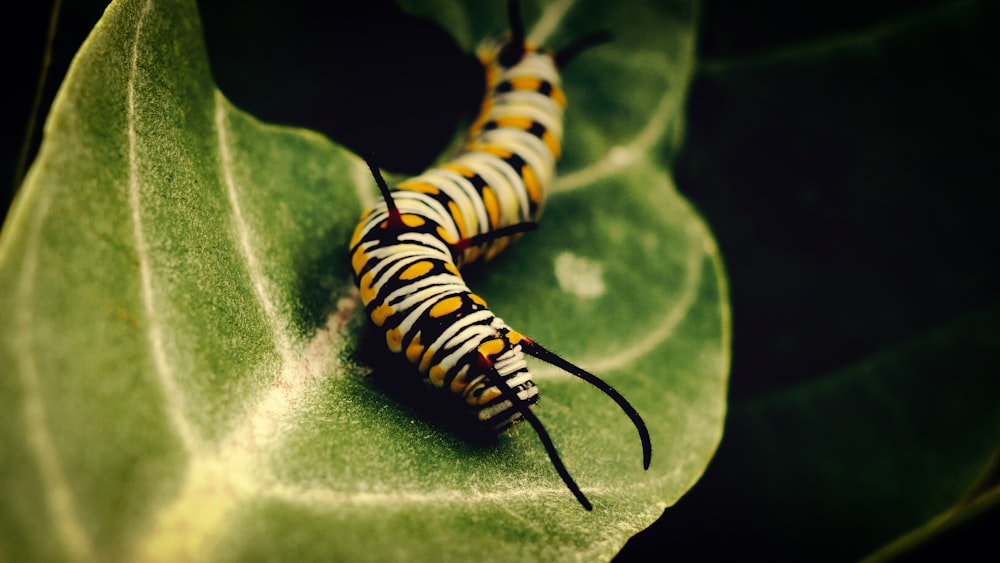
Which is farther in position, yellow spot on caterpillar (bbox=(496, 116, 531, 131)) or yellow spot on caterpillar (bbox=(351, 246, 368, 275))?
yellow spot on caterpillar (bbox=(496, 116, 531, 131))

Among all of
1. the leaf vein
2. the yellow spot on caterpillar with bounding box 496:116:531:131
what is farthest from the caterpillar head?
the yellow spot on caterpillar with bounding box 496:116:531:131

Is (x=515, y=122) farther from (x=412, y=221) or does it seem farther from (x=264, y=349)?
(x=264, y=349)

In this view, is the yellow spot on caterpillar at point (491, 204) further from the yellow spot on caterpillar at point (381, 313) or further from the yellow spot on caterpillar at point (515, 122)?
the yellow spot on caterpillar at point (381, 313)

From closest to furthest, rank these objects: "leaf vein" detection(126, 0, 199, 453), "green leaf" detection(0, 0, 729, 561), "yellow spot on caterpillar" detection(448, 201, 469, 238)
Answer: "green leaf" detection(0, 0, 729, 561), "leaf vein" detection(126, 0, 199, 453), "yellow spot on caterpillar" detection(448, 201, 469, 238)

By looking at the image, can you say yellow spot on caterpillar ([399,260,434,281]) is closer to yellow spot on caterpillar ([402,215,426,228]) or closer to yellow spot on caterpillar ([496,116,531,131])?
yellow spot on caterpillar ([402,215,426,228])

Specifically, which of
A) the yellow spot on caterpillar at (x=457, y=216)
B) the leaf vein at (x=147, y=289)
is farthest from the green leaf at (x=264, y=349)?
the yellow spot on caterpillar at (x=457, y=216)

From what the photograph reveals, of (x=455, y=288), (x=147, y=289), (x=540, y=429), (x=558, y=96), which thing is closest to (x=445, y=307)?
(x=455, y=288)

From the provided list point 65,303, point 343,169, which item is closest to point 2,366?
point 65,303
